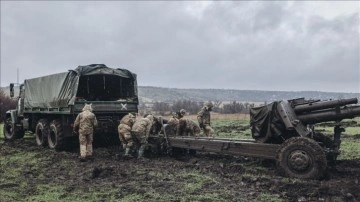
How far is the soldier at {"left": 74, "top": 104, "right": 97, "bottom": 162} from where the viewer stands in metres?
13.4

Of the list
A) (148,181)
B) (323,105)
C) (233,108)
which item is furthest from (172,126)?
(233,108)

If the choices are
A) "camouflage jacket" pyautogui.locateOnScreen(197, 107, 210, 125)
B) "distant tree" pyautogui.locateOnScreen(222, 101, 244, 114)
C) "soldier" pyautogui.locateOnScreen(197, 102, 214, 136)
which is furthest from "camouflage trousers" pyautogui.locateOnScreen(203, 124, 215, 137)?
"distant tree" pyautogui.locateOnScreen(222, 101, 244, 114)

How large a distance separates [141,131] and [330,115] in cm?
526

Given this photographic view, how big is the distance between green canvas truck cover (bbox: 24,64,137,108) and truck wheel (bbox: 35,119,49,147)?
0.59m

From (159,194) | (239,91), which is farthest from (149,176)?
(239,91)

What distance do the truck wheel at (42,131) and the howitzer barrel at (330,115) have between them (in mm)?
9436

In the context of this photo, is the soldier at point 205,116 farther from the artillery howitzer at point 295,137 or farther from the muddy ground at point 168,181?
the artillery howitzer at point 295,137

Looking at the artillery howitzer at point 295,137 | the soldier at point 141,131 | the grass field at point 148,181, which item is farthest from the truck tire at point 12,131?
the artillery howitzer at point 295,137

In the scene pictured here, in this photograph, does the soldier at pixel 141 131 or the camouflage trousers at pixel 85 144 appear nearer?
the soldier at pixel 141 131

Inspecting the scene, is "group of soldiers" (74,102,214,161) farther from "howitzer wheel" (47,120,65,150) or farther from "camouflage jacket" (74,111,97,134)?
"howitzer wheel" (47,120,65,150)

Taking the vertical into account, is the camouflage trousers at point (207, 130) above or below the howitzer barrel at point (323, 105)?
below

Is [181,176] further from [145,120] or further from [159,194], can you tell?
[145,120]

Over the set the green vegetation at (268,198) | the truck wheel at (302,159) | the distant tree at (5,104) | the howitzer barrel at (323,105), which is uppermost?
the distant tree at (5,104)

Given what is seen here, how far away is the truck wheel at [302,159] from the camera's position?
908 cm
